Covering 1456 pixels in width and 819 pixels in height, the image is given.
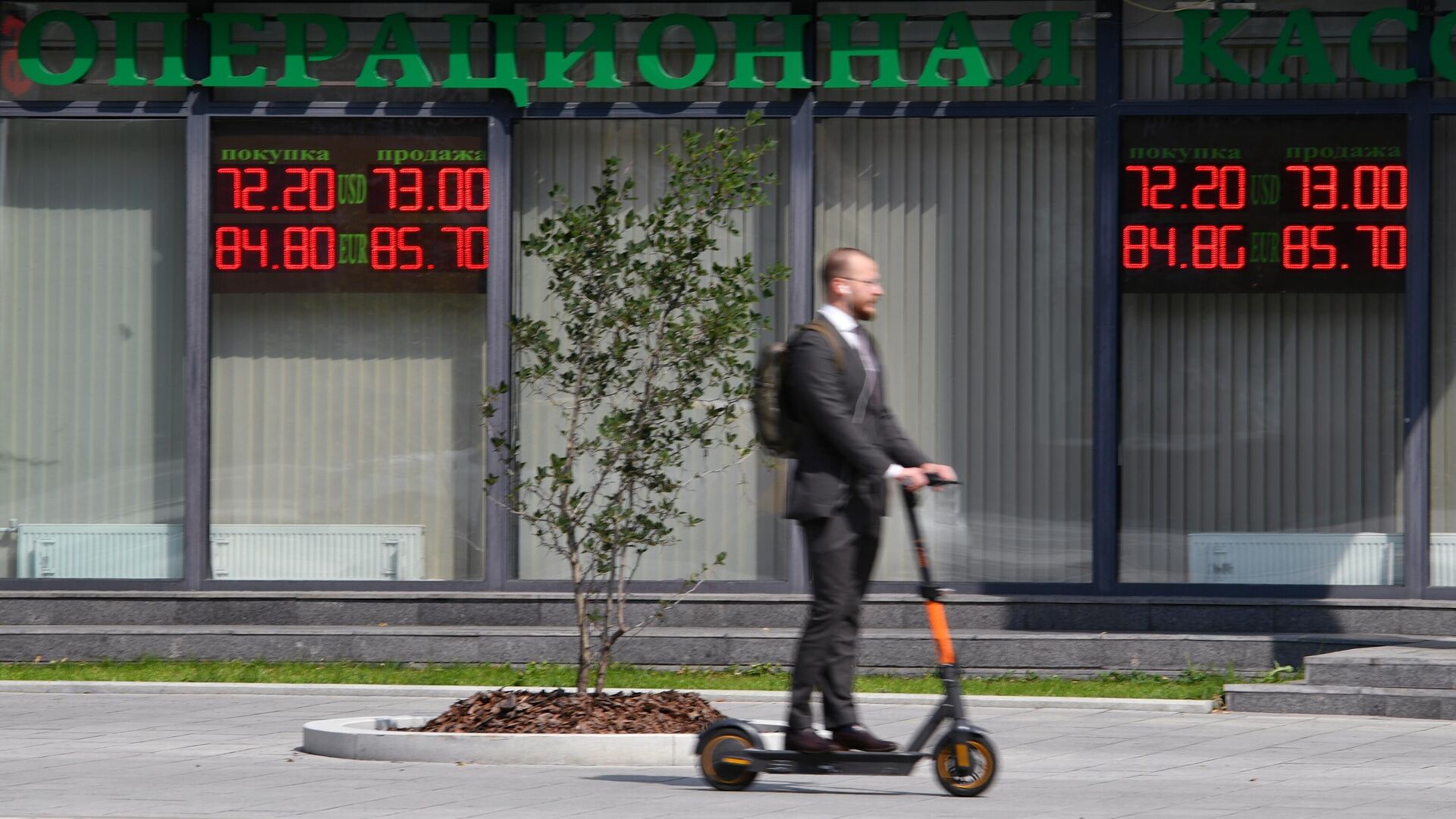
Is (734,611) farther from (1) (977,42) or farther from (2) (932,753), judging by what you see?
(2) (932,753)

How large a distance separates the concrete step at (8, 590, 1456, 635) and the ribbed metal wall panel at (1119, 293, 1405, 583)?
63cm

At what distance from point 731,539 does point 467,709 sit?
5514mm

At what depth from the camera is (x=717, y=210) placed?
9.74 metres

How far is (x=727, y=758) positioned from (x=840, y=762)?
0.52 m

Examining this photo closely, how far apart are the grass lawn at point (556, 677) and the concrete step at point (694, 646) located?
0.10 m

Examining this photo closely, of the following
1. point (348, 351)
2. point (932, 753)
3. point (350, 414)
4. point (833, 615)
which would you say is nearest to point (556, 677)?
point (350, 414)

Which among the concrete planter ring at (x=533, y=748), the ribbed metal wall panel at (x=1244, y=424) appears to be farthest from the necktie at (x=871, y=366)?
the ribbed metal wall panel at (x=1244, y=424)

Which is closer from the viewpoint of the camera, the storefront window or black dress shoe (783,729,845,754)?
black dress shoe (783,729,845,754)

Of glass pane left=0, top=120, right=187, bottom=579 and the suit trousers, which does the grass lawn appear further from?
the suit trousers

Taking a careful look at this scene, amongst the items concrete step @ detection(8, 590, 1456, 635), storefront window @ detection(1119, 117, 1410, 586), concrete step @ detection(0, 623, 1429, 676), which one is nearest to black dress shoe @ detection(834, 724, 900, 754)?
concrete step @ detection(0, 623, 1429, 676)

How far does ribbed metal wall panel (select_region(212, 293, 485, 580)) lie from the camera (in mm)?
14906

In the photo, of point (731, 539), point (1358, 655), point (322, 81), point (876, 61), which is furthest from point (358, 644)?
point (1358, 655)

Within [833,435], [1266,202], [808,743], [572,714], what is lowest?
[572,714]

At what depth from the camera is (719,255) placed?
48.8ft
